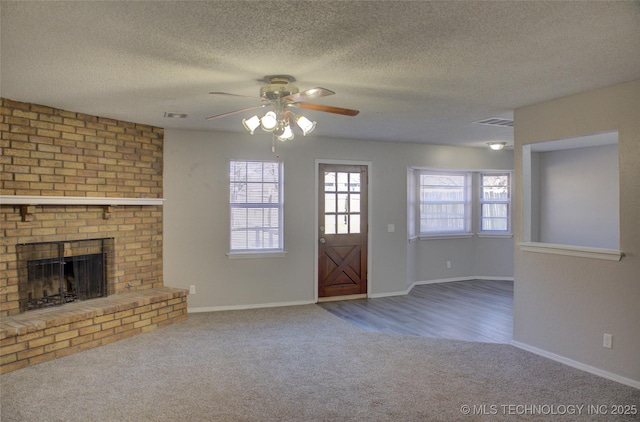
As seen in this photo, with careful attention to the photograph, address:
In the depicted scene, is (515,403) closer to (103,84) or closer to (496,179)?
(103,84)

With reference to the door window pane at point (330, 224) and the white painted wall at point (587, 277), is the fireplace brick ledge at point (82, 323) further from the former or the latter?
the white painted wall at point (587, 277)

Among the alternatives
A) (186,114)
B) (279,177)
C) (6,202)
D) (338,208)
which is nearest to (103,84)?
(186,114)

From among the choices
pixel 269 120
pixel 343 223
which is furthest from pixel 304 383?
pixel 343 223

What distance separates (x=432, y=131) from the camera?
5.65 m

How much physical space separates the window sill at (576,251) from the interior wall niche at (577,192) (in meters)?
2.44

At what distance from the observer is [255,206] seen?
229 inches

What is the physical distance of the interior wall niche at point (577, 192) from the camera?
656 cm

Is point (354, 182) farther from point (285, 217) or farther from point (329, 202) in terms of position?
point (285, 217)

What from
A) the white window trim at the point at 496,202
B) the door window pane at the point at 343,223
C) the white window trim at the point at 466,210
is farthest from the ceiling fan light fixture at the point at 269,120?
the white window trim at the point at 496,202

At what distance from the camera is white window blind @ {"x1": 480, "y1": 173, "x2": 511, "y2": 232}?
7902 millimetres

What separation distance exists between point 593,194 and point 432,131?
3.26m

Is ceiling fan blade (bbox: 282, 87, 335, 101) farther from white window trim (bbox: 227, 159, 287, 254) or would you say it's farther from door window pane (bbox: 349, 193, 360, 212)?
door window pane (bbox: 349, 193, 360, 212)

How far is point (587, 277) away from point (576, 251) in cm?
23

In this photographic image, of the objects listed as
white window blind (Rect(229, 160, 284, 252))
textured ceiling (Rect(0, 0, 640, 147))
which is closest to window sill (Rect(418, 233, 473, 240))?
white window blind (Rect(229, 160, 284, 252))
